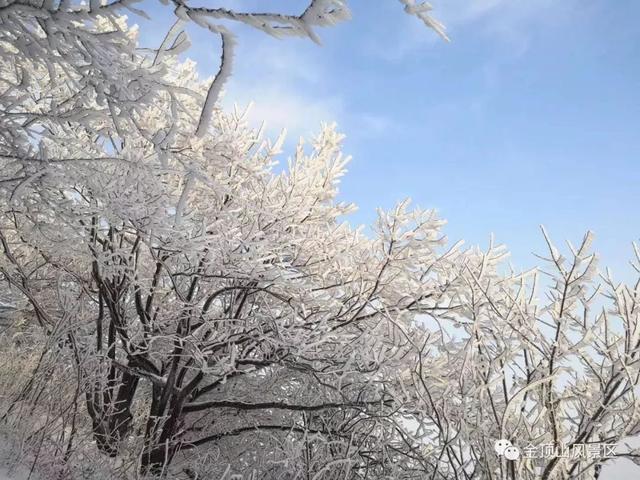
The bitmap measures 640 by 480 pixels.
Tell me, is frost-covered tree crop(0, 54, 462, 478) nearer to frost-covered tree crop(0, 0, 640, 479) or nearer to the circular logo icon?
frost-covered tree crop(0, 0, 640, 479)

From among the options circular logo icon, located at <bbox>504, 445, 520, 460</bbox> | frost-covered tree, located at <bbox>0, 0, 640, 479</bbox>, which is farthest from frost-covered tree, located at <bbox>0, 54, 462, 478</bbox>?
circular logo icon, located at <bbox>504, 445, 520, 460</bbox>

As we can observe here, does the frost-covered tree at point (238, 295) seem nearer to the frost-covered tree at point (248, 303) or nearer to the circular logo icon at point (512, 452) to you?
the frost-covered tree at point (248, 303)

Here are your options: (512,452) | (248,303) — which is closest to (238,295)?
(248,303)

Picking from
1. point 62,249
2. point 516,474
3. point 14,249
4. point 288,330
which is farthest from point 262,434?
point 14,249

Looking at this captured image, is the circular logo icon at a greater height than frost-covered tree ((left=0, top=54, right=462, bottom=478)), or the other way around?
frost-covered tree ((left=0, top=54, right=462, bottom=478))

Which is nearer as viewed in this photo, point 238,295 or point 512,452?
point 512,452

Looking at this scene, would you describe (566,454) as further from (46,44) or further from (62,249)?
(62,249)

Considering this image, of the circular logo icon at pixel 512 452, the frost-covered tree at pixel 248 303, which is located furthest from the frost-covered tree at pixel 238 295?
the circular logo icon at pixel 512 452

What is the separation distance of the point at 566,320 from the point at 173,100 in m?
2.73

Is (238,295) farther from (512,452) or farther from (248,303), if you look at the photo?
(512,452)

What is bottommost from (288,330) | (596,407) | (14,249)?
(596,407)

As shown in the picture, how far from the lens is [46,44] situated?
8.04ft

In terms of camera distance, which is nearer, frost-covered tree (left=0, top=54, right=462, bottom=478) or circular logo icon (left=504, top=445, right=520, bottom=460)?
circular logo icon (left=504, top=445, right=520, bottom=460)

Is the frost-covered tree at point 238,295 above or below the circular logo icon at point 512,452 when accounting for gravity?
above
